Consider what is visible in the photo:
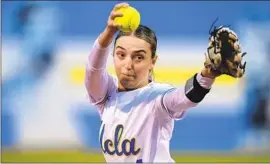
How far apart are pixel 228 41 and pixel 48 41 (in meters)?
4.20

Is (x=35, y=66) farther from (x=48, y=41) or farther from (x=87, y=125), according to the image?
(x=87, y=125)

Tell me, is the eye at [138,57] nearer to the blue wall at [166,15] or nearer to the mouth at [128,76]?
the mouth at [128,76]

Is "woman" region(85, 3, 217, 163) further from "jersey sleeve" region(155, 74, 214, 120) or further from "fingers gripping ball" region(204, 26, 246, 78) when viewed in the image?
"fingers gripping ball" region(204, 26, 246, 78)

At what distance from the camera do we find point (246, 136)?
6.02m

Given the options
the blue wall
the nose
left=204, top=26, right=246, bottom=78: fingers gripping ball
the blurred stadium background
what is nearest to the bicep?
the nose

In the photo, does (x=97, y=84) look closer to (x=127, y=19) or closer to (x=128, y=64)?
(x=128, y=64)

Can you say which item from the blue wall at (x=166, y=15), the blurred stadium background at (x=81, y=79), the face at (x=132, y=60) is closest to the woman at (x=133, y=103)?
the face at (x=132, y=60)

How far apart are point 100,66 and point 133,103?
204 mm

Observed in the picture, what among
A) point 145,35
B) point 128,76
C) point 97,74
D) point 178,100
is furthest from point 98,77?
point 178,100

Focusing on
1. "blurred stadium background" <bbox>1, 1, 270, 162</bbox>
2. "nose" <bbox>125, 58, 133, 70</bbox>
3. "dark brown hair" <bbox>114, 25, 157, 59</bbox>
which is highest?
"dark brown hair" <bbox>114, 25, 157, 59</bbox>

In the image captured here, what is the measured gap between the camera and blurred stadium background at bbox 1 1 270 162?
19.7 ft

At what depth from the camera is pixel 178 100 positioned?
2.32 meters

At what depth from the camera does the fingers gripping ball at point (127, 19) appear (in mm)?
2355

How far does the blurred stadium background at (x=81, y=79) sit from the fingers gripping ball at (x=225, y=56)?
3738 mm
